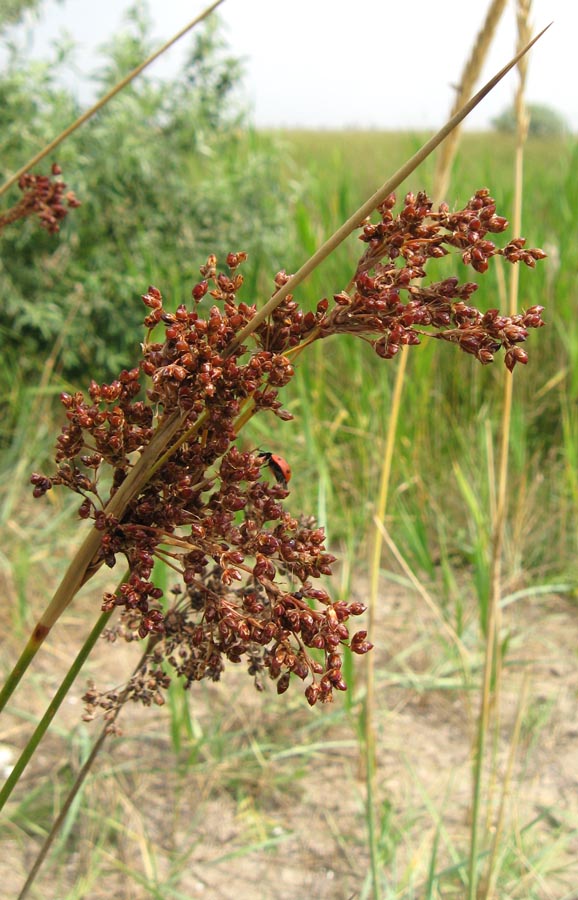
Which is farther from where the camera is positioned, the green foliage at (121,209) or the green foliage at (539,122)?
the green foliage at (539,122)

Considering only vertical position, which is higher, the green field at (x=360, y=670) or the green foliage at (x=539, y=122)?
the green foliage at (x=539, y=122)

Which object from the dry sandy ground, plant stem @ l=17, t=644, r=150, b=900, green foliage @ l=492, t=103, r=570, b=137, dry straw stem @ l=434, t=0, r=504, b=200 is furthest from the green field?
green foliage @ l=492, t=103, r=570, b=137

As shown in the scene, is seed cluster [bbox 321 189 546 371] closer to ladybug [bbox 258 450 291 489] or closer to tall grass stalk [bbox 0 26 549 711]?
tall grass stalk [bbox 0 26 549 711]

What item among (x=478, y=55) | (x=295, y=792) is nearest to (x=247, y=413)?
(x=478, y=55)

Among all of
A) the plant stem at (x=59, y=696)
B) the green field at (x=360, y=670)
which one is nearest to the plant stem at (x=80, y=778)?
the plant stem at (x=59, y=696)

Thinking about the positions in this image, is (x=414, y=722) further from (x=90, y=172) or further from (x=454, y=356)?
(x=90, y=172)

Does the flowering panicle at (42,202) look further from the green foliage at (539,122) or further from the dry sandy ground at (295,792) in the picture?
the green foliage at (539,122)

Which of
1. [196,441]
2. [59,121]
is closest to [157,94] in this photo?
[59,121]

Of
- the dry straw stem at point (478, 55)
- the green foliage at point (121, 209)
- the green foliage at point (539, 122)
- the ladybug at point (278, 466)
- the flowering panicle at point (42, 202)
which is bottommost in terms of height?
the ladybug at point (278, 466)
